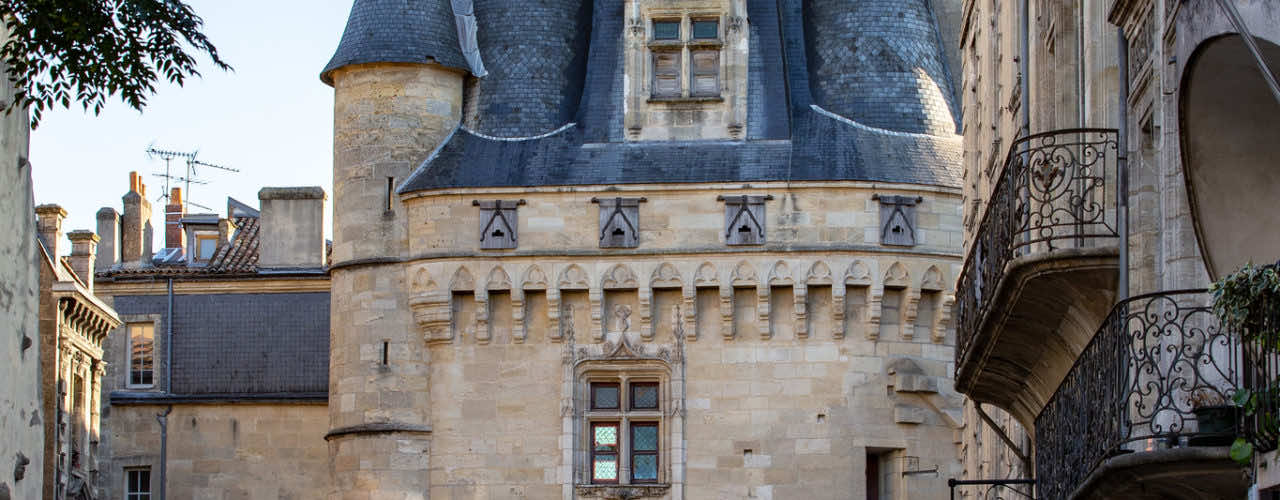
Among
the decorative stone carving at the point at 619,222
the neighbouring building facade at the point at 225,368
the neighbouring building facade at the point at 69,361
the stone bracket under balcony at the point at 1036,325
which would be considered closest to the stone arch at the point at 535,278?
the decorative stone carving at the point at 619,222

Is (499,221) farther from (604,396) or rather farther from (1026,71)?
(1026,71)

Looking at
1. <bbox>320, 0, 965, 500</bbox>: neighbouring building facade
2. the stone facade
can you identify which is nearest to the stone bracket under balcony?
the stone facade

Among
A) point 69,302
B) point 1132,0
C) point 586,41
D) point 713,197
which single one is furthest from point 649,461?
point 1132,0

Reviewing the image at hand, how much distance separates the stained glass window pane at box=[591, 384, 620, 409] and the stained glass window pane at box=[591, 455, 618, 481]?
640 mm

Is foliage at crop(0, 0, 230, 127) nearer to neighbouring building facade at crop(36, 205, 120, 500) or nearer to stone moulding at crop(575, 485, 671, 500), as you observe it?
stone moulding at crop(575, 485, 671, 500)

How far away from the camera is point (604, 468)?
32.7m

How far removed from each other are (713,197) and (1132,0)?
19.0m

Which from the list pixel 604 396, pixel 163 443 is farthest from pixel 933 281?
pixel 163 443

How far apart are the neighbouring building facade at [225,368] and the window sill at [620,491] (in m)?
6.85

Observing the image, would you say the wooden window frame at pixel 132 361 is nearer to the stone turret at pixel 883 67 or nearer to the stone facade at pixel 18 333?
the stone turret at pixel 883 67

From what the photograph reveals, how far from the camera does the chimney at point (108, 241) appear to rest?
4397cm

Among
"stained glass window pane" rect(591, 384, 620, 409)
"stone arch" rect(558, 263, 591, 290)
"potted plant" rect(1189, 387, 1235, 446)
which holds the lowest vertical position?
"potted plant" rect(1189, 387, 1235, 446)

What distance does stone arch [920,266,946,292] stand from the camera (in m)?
32.6

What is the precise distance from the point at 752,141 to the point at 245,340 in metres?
10.6
